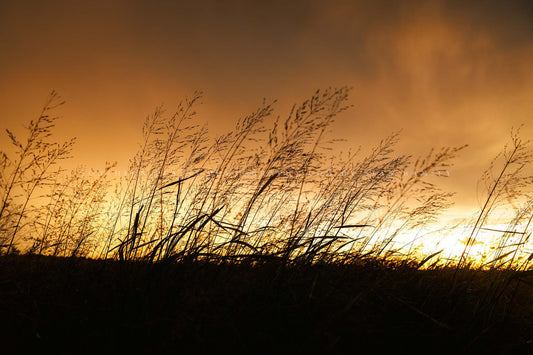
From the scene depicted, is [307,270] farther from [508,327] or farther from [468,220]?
[468,220]

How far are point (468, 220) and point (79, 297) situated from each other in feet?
14.3

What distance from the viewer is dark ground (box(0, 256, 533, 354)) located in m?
1.02

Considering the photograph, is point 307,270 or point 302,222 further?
point 302,222

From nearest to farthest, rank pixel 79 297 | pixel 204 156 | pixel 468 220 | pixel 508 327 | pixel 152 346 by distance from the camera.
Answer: pixel 152 346
pixel 79 297
pixel 508 327
pixel 204 156
pixel 468 220

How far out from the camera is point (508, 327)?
1.42 meters

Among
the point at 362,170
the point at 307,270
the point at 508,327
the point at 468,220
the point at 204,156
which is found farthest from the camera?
the point at 468,220

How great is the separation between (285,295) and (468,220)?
3.44 m

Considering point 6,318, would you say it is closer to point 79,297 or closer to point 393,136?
point 79,297

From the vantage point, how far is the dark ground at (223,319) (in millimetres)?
1017

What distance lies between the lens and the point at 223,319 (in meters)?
1.09

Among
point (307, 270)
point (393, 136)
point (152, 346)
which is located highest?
point (393, 136)

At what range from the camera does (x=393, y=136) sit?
3.11 meters

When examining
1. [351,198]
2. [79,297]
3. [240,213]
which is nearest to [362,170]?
[351,198]

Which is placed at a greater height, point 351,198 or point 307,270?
point 351,198
